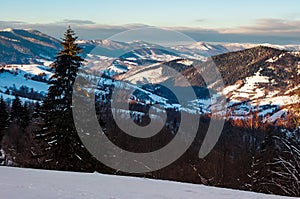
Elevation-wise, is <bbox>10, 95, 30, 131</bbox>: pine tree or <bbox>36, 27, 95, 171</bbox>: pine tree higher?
<bbox>36, 27, 95, 171</bbox>: pine tree

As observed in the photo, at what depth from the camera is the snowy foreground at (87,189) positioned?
19.7 feet

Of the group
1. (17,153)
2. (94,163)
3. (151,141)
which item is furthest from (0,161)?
(151,141)

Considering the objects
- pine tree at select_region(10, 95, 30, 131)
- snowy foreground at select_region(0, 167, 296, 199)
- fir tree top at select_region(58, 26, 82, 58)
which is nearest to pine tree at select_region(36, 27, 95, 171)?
fir tree top at select_region(58, 26, 82, 58)

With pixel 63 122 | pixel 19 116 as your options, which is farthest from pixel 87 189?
pixel 19 116

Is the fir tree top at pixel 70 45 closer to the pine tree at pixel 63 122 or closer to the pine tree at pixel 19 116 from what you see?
the pine tree at pixel 63 122

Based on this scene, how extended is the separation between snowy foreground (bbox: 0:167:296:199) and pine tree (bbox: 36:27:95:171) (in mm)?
11853

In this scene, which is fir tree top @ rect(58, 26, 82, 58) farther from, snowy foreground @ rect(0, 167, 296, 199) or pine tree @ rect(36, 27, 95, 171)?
snowy foreground @ rect(0, 167, 296, 199)

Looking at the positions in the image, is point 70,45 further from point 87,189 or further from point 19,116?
point 19,116

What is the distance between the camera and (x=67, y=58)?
20.9 meters

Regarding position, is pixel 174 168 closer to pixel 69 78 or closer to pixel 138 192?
pixel 69 78

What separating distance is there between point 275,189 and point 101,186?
26.4 metres

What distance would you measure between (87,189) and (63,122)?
13.7m

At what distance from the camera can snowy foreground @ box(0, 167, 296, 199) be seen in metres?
6.01

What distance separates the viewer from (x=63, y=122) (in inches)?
786
